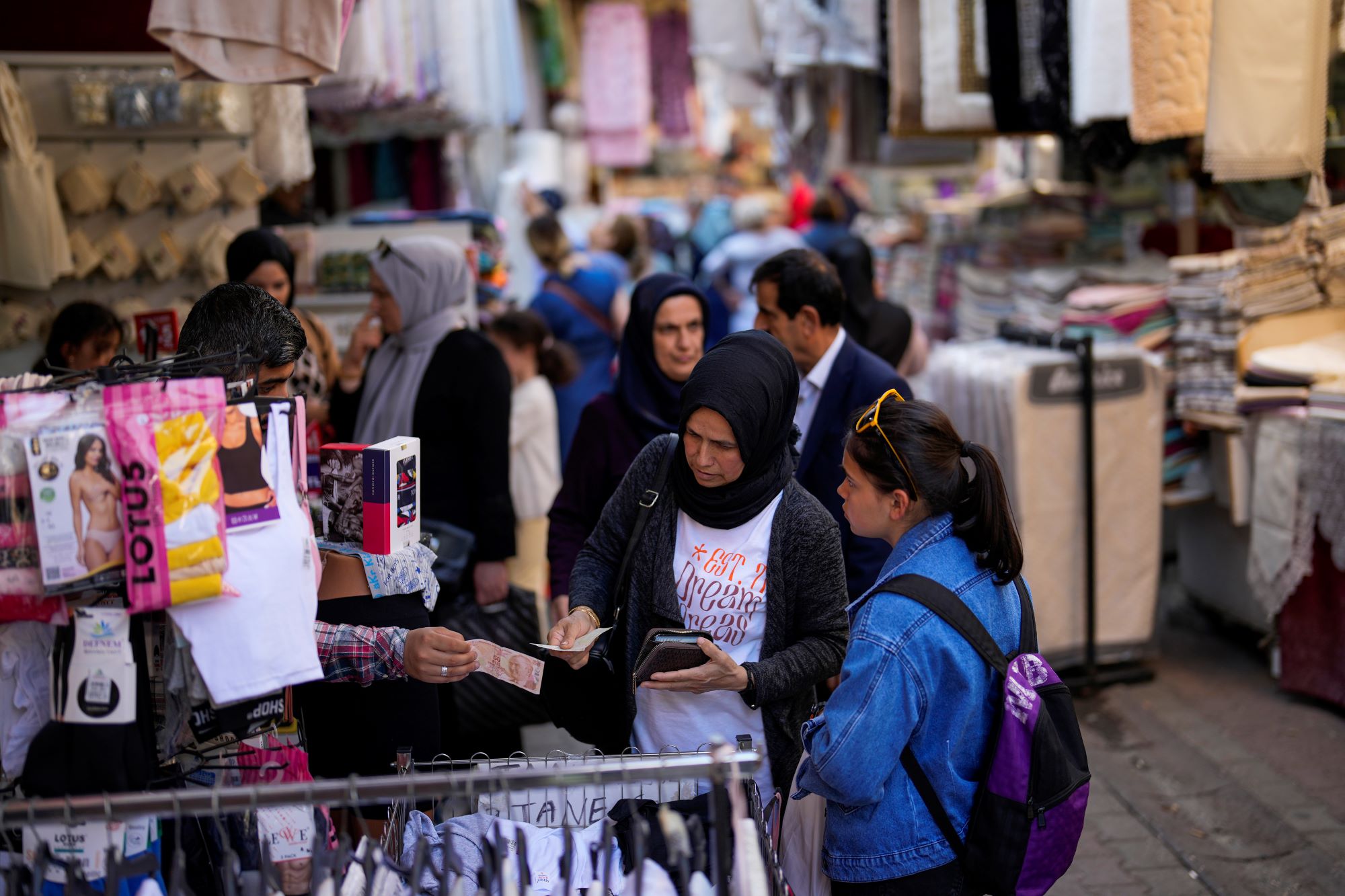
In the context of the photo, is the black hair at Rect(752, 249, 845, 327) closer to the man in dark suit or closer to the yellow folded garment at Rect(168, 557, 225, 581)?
the man in dark suit

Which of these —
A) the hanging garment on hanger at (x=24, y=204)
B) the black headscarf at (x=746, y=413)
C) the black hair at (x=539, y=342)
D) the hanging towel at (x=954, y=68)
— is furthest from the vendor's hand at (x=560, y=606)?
the hanging towel at (x=954, y=68)

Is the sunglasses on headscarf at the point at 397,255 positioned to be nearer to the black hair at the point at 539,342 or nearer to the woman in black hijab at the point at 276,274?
the woman in black hijab at the point at 276,274

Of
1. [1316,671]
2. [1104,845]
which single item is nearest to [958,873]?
[1104,845]

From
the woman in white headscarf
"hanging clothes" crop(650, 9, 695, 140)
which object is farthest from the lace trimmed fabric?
"hanging clothes" crop(650, 9, 695, 140)

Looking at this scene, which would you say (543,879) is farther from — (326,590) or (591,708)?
(326,590)

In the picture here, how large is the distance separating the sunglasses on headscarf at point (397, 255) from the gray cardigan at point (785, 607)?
158cm

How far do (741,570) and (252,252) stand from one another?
7.71ft

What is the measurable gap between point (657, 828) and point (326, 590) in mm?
877

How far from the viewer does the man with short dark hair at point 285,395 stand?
81.8 inches

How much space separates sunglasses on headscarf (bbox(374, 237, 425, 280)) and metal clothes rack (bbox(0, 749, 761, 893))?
237 centimetres

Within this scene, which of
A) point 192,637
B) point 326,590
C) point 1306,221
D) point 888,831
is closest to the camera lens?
point 192,637

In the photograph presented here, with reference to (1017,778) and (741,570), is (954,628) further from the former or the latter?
(741,570)

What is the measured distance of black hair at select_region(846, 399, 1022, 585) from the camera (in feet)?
7.02

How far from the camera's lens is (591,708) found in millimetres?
2557
